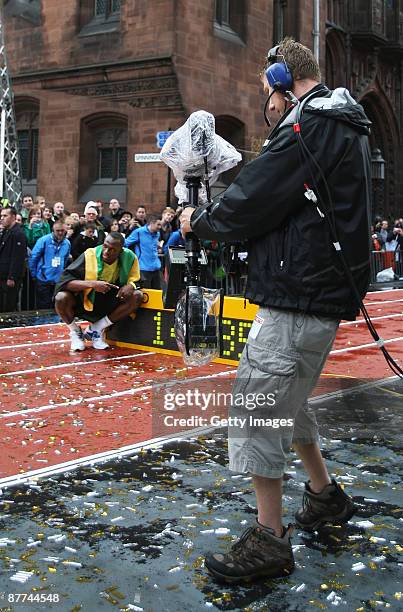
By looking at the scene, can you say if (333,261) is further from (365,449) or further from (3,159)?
(3,159)

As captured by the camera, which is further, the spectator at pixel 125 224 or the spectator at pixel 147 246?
the spectator at pixel 125 224

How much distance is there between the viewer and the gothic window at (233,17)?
22.7 metres

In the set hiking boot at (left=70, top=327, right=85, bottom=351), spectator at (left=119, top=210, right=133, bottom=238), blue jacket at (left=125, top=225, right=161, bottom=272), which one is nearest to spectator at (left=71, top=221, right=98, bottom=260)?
blue jacket at (left=125, top=225, right=161, bottom=272)

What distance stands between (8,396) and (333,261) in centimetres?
480

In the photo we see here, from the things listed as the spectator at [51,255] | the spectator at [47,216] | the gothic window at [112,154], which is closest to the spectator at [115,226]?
the spectator at [47,216]

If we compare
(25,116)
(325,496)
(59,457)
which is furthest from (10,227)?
(25,116)

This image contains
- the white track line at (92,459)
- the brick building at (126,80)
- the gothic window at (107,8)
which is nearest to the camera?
the white track line at (92,459)

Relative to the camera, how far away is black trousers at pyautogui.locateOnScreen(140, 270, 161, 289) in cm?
1431

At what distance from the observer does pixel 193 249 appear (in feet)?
12.2

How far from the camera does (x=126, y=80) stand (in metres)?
21.5

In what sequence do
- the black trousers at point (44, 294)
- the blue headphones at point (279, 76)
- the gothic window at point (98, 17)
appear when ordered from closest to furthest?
the blue headphones at point (279, 76), the black trousers at point (44, 294), the gothic window at point (98, 17)

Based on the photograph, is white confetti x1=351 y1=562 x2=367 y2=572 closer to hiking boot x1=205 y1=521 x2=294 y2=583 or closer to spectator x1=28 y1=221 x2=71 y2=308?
hiking boot x1=205 y1=521 x2=294 y2=583

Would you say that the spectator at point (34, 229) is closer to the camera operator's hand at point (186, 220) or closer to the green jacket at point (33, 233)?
the green jacket at point (33, 233)

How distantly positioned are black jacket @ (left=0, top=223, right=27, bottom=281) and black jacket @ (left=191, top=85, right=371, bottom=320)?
9.88 metres
